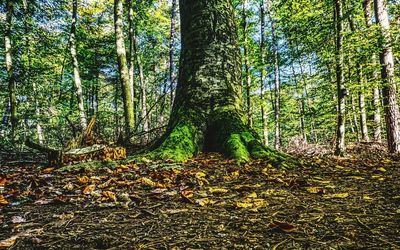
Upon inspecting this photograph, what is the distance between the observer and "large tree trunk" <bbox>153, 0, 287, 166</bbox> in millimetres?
3771

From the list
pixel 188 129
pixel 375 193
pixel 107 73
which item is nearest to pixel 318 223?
pixel 375 193

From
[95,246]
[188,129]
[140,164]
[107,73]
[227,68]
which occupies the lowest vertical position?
[95,246]

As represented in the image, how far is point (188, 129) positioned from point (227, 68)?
131cm

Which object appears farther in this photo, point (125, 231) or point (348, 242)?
point (125, 231)

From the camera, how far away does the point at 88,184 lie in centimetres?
262

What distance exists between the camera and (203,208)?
1910mm

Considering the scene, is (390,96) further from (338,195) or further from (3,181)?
(3,181)

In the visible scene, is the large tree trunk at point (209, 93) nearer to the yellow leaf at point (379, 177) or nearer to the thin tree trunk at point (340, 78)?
the yellow leaf at point (379, 177)

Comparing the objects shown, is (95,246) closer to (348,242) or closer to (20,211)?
(20,211)

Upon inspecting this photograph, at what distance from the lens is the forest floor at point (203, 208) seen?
4.41ft

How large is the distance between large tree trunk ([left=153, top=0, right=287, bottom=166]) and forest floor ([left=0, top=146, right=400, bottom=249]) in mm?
652

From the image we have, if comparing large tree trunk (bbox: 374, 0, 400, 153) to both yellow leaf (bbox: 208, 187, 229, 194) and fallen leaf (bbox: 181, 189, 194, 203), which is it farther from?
fallen leaf (bbox: 181, 189, 194, 203)

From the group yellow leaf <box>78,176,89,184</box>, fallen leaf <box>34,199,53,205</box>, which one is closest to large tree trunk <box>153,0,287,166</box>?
yellow leaf <box>78,176,89,184</box>

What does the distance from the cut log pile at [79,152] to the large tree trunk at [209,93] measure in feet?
Result: 3.70
